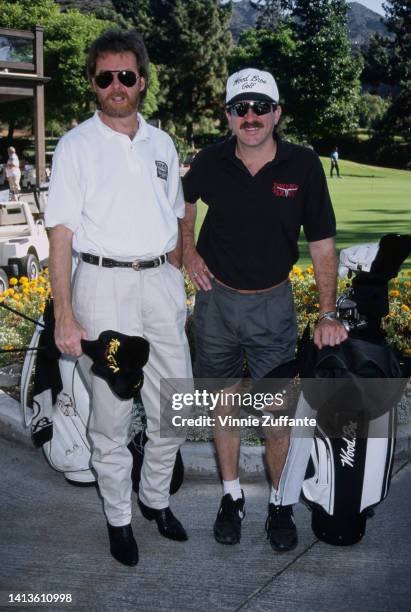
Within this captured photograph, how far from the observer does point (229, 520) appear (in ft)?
11.6

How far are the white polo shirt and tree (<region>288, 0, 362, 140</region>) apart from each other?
220 ft

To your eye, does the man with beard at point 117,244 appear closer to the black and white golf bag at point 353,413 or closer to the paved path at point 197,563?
the paved path at point 197,563

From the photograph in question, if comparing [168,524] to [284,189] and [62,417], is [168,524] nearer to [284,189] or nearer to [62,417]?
[62,417]

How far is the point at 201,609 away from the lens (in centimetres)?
292

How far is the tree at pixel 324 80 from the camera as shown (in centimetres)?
6831

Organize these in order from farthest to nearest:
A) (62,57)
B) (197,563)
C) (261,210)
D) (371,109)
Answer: (371,109) < (62,57) < (261,210) < (197,563)

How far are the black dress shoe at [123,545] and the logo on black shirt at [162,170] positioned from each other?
5.17 feet

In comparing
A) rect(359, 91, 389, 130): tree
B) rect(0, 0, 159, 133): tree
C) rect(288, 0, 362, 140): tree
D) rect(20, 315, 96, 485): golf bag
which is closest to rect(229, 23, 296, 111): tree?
rect(288, 0, 362, 140): tree

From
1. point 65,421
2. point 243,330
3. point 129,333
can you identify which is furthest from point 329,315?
point 65,421

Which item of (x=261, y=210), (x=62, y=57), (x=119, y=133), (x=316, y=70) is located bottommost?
(x=261, y=210)

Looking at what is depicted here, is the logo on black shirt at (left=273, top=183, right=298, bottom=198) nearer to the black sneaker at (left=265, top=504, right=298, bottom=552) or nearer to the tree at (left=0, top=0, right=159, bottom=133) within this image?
the black sneaker at (left=265, top=504, right=298, bottom=552)

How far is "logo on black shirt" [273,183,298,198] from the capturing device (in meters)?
3.35

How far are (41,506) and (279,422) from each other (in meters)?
1.32

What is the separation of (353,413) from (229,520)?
83 cm
